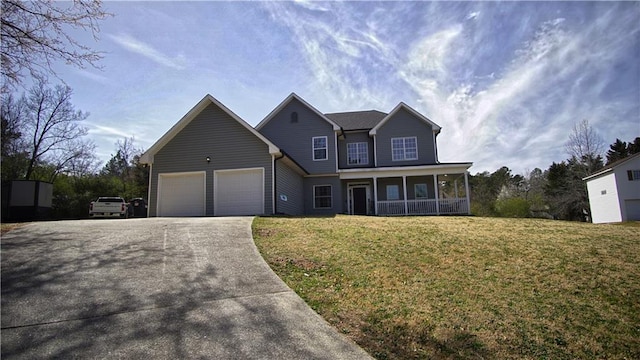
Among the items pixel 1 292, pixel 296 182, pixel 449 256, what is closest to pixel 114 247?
pixel 1 292

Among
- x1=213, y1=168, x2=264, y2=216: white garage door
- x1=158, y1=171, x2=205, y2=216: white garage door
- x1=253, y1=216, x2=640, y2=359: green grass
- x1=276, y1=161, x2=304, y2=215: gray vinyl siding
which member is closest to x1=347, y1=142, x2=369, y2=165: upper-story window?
x1=276, y1=161, x2=304, y2=215: gray vinyl siding

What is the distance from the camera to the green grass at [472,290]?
4.89 m

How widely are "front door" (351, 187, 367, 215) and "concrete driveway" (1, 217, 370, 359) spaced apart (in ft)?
49.3

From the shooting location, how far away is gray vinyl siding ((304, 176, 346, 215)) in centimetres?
2169

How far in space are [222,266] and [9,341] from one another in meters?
3.31

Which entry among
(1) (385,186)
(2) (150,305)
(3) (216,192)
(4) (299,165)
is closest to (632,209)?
(1) (385,186)

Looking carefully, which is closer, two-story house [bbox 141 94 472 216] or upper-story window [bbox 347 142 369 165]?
two-story house [bbox 141 94 472 216]

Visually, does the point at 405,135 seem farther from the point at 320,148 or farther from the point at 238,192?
the point at 238,192

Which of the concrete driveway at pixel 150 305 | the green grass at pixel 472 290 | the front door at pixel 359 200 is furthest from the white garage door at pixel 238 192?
the front door at pixel 359 200

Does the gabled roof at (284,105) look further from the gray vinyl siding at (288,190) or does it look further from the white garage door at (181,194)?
the white garage door at (181,194)

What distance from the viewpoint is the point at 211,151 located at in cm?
1684

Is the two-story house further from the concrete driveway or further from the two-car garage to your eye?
the concrete driveway

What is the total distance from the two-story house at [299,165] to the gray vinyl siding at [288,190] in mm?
48

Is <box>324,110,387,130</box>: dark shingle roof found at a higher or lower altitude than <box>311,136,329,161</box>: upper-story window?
higher
